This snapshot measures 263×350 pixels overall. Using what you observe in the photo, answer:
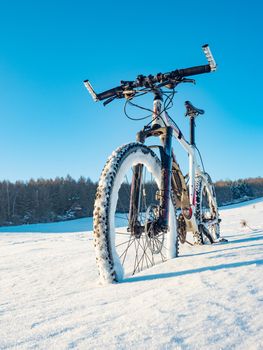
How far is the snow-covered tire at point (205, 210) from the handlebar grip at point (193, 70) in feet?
6.70

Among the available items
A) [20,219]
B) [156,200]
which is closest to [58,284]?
[156,200]

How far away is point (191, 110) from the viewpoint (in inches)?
196

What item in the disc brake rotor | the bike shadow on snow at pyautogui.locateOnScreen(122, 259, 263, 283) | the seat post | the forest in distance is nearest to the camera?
the bike shadow on snow at pyautogui.locateOnScreen(122, 259, 263, 283)

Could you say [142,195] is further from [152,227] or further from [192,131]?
[192,131]

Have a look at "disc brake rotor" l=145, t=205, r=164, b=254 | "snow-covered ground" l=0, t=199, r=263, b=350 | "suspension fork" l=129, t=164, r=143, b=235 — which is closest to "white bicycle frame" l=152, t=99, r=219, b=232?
"suspension fork" l=129, t=164, r=143, b=235

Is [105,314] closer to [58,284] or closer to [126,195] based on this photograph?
[58,284]

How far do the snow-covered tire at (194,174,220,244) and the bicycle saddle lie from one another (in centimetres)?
105

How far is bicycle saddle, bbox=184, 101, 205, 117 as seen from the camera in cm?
495

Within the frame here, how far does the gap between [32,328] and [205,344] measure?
0.68m

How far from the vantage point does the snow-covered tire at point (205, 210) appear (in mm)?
4367

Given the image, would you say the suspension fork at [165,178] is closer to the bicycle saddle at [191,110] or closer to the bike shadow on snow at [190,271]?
the bike shadow on snow at [190,271]

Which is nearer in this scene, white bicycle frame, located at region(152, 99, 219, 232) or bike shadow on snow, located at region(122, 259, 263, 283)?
bike shadow on snow, located at region(122, 259, 263, 283)

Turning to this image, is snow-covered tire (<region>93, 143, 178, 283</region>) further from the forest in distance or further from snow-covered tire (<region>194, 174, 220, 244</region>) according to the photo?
the forest in distance

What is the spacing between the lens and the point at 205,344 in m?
0.94
